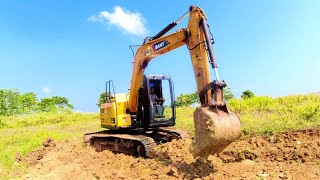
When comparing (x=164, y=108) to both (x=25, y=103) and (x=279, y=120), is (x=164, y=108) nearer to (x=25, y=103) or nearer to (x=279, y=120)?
(x=279, y=120)

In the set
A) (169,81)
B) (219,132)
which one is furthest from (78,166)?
(219,132)

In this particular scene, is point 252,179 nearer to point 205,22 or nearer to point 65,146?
point 205,22

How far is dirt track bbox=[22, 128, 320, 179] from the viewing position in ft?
22.3

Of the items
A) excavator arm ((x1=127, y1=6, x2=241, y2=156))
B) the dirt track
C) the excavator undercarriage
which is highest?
excavator arm ((x1=127, y1=6, x2=241, y2=156))

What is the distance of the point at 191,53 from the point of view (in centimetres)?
781

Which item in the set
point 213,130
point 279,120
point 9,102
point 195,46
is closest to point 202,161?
point 213,130

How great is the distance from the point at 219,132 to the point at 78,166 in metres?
4.48

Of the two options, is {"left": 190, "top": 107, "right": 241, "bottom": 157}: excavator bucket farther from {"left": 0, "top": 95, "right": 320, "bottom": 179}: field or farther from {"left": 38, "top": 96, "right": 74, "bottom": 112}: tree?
{"left": 38, "top": 96, "right": 74, "bottom": 112}: tree

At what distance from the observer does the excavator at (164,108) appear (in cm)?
636

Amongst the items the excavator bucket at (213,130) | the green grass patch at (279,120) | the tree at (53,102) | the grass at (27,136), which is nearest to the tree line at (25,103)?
the tree at (53,102)

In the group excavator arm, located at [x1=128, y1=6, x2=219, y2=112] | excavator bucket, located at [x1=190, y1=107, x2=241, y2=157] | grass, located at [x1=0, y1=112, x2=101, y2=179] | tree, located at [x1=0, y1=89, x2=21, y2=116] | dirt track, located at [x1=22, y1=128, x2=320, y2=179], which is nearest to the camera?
excavator bucket, located at [x1=190, y1=107, x2=241, y2=157]

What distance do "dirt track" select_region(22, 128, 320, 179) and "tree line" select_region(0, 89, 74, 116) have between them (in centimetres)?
3350

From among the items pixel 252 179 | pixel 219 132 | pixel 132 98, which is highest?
pixel 132 98

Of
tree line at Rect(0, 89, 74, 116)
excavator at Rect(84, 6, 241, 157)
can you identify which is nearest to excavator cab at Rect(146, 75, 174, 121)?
excavator at Rect(84, 6, 241, 157)
